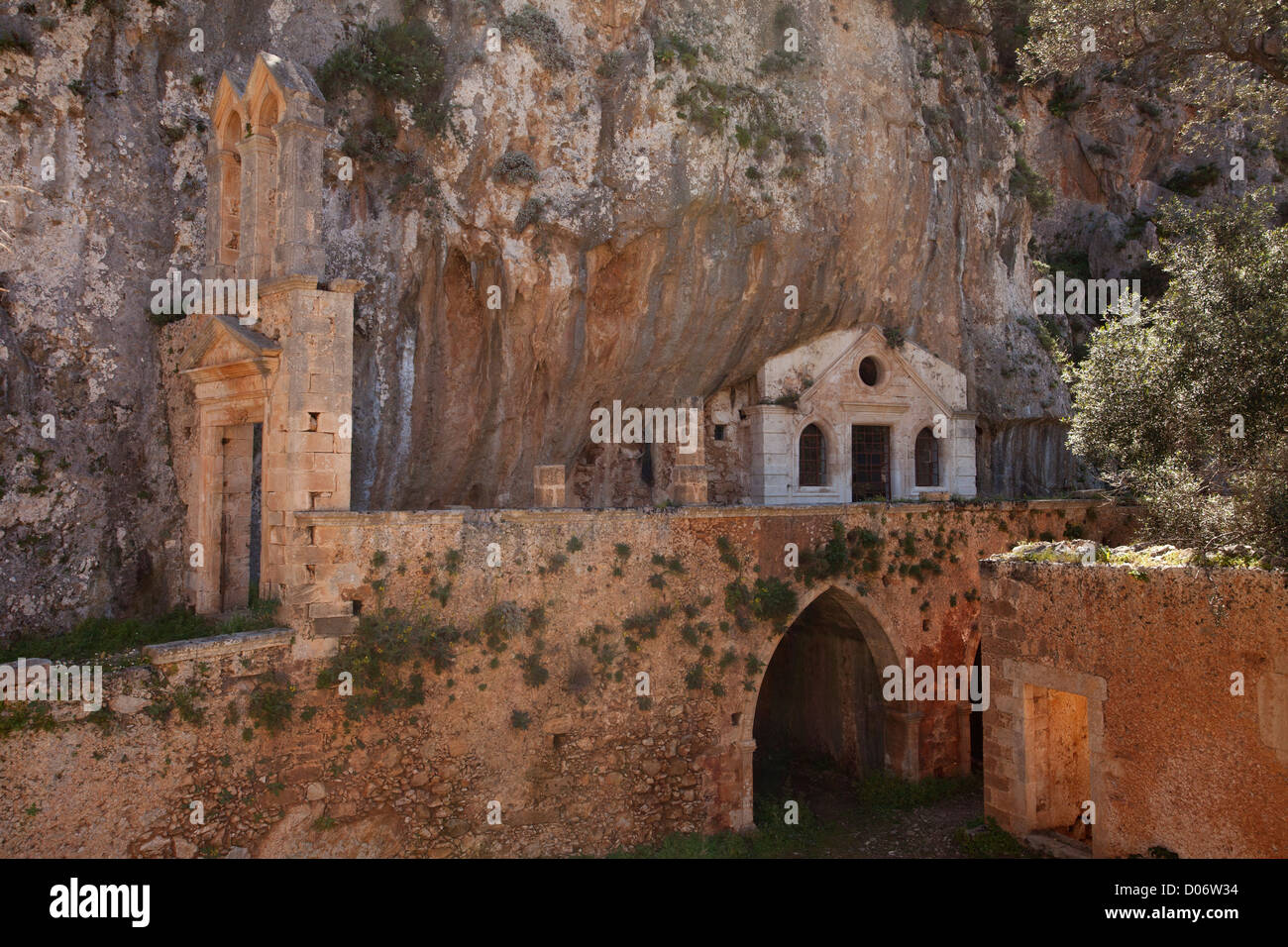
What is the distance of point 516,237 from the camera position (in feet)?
52.5

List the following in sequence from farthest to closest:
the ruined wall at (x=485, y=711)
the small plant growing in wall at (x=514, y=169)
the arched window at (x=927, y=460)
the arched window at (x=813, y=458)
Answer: the arched window at (x=927, y=460)
the arched window at (x=813, y=458)
the small plant growing in wall at (x=514, y=169)
the ruined wall at (x=485, y=711)

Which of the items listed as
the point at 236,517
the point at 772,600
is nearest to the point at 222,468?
the point at 236,517

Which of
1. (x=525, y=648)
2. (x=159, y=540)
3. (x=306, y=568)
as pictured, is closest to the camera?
(x=306, y=568)

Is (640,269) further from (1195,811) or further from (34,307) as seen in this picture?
(1195,811)

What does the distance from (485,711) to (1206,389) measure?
9959 mm

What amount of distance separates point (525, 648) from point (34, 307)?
7.65 m

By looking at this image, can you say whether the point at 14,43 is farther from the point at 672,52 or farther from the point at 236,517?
the point at 672,52

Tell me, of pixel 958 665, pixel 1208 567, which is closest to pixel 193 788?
pixel 1208 567

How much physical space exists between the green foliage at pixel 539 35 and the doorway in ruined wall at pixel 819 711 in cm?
1003

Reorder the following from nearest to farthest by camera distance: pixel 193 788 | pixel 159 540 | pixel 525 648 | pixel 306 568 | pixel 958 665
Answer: pixel 193 788 < pixel 306 568 < pixel 525 648 < pixel 159 540 < pixel 958 665

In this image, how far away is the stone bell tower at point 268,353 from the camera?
10688 mm

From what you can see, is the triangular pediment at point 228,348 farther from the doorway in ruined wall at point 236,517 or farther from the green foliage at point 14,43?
the green foliage at point 14,43

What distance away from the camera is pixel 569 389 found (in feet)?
57.9

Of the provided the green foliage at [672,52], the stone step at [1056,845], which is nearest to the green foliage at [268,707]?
the stone step at [1056,845]
